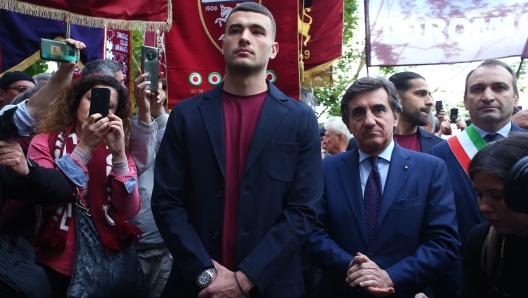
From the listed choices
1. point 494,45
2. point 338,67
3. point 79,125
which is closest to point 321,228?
point 79,125

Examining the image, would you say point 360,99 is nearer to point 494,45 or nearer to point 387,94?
point 387,94

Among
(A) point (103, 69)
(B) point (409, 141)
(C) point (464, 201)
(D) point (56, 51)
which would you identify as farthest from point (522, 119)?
(D) point (56, 51)

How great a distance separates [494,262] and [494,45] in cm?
286

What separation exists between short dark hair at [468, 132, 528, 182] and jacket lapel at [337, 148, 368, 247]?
0.78m

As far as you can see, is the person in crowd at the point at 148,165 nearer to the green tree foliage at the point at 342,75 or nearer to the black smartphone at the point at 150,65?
the black smartphone at the point at 150,65

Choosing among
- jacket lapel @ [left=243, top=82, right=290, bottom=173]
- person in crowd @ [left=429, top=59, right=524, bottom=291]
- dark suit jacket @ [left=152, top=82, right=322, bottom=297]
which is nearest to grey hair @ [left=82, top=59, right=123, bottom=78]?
dark suit jacket @ [left=152, top=82, right=322, bottom=297]

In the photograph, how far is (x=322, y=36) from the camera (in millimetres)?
6227

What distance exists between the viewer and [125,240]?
3529 millimetres

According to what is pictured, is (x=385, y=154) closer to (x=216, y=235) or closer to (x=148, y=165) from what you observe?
(x=216, y=235)

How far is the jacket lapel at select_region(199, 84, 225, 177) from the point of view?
3.07m

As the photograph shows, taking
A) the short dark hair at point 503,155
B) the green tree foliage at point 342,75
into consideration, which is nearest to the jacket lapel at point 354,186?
the short dark hair at point 503,155

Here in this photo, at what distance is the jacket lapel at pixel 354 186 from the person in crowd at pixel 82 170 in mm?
1217

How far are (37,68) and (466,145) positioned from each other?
439 inches

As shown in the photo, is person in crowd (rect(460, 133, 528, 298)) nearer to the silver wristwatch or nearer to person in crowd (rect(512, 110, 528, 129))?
the silver wristwatch
